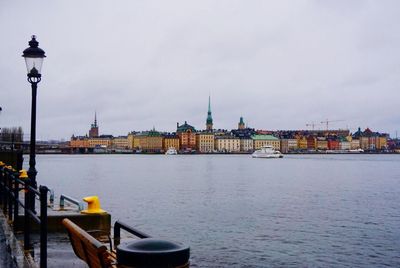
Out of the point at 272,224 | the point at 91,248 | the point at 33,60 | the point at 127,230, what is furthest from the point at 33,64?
the point at 272,224

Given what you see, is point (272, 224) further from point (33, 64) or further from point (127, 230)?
point (127, 230)

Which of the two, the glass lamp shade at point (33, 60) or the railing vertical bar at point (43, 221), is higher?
the glass lamp shade at point (33, 60)

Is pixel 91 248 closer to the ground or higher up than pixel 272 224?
higher up

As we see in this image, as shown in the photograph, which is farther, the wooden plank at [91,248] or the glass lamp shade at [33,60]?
the glass lamp shade at [33,60]

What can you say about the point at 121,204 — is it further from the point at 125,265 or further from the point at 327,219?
the point at 125,265

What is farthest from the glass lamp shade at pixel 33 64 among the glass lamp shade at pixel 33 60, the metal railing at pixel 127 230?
the metal railing at pixel 127 230

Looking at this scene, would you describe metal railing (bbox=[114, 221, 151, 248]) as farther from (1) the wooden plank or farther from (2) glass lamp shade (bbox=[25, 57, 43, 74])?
(2) glass lamp shade (bbox=[25, 57, 43, 74])

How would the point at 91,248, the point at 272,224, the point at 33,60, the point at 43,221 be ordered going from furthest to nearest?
the point at 272,224
the point at 33,60
the point at 43,221
the point at 91,248

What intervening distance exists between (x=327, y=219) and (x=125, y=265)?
29131 mm

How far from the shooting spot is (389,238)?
2506 centimetres

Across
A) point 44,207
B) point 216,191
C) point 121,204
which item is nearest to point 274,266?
point 44,207

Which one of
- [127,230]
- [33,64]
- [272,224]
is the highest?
[33,64]

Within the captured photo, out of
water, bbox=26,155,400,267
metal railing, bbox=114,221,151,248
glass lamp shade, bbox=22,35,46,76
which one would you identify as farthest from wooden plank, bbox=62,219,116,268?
water, bbox=26,155,400,267

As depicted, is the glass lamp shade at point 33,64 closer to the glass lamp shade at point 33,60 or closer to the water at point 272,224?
the glass lamp shade at point 33,60
